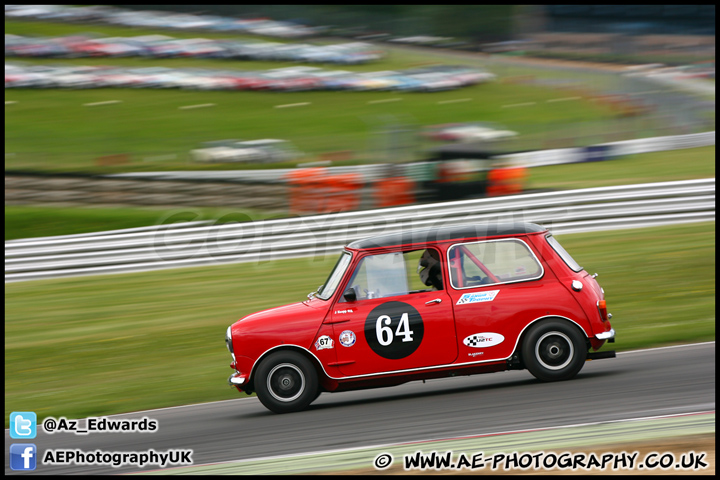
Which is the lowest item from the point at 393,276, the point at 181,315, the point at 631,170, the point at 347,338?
the point at 181,315

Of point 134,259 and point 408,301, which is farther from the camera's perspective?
point 134,259

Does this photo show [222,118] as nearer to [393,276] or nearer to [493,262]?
[393,276]

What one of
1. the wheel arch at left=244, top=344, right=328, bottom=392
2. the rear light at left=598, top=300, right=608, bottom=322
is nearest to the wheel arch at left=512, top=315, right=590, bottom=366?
the rear light at left=598, top=300, right=608, bottom=322

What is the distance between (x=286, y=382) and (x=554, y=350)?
2.52 metres

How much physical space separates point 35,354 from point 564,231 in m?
10.2

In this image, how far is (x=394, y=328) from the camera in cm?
656

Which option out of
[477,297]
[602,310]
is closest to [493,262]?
[477,297]

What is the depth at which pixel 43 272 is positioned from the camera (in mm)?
14711

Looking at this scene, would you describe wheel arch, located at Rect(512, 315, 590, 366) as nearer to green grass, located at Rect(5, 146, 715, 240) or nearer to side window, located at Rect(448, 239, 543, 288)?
side window, located at Rect(448, 239, 543, 288)

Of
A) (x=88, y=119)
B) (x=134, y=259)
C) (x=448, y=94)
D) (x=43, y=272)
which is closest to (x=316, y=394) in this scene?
(x=134, y=259)

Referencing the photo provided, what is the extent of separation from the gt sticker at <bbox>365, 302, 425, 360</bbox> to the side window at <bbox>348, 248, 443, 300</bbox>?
226mm

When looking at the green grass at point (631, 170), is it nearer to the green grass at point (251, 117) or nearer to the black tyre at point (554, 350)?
the green grass at point (251, 117)

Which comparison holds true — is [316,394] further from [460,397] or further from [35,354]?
[35,354]

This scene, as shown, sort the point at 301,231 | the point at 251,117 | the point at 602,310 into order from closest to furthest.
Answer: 1. the point at 602,310
2. the point at 301,231
3. the point at 251,117
